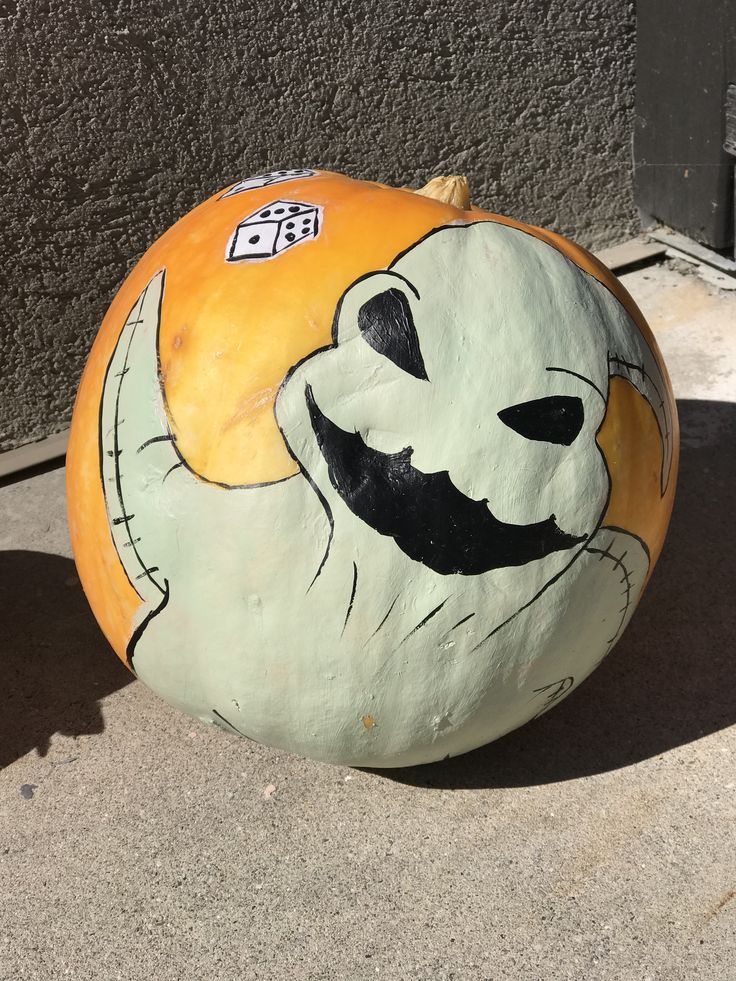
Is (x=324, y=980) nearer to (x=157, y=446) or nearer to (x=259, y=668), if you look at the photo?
(x=259, y=668)

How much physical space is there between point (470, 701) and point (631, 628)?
1.08 m

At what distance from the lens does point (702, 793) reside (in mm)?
2729

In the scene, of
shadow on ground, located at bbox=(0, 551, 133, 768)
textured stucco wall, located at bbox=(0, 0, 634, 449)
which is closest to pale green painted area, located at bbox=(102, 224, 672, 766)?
shadow on ground, located at bbox=(0, 551, 133, 768)

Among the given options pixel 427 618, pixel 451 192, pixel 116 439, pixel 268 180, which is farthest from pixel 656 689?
pixel 268 180

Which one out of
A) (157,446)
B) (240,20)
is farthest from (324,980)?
(240,20)

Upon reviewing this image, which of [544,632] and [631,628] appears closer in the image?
[544,632]

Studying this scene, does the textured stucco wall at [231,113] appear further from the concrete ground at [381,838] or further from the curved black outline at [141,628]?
the curved black outline at [141,628]

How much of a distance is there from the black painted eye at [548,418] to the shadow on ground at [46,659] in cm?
164

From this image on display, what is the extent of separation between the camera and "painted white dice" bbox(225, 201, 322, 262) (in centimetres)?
244

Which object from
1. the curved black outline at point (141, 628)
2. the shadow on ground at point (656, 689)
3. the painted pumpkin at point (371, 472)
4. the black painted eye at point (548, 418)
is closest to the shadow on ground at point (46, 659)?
the curved black outline at point (141, 628)

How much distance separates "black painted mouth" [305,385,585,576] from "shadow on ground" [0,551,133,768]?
4.43 ft

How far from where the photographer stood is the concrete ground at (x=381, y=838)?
240 centimetres

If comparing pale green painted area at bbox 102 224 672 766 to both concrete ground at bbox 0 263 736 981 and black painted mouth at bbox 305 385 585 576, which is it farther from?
concrete ground at bbox 0 263 736 981

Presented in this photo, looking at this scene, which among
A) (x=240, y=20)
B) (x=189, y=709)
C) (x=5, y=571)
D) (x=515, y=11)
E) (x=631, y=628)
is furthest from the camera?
(x=515, y=11)
